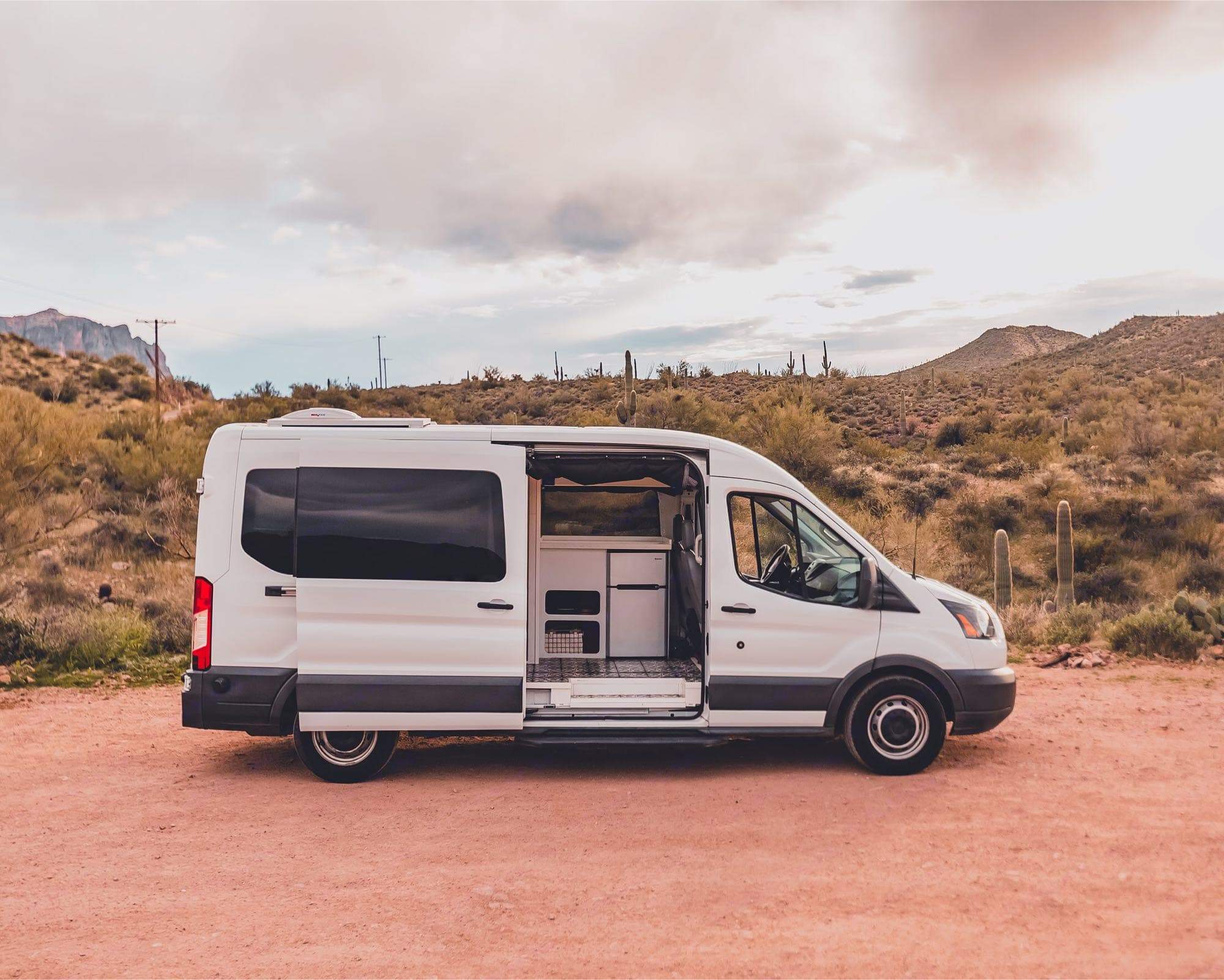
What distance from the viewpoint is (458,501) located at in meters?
6.99

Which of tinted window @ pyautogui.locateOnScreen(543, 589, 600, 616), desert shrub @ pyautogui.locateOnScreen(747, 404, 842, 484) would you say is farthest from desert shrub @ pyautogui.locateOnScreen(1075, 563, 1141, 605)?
tinted window @ pyautogui.locateOnScreen(543, 589, 600, 616)

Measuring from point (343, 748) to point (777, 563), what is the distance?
3.58 m

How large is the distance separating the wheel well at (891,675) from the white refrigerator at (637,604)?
206 centimetres

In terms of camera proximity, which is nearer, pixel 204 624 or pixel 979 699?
pixel 204 624

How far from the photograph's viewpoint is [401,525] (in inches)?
273

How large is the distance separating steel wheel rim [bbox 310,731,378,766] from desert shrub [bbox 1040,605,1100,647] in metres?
9.25

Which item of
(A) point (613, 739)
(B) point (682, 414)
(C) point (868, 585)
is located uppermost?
(B) point (682, 414)

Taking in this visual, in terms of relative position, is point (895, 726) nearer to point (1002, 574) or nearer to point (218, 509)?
point (218, 509)

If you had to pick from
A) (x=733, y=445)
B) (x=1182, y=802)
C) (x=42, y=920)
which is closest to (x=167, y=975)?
(x=42, y=920)

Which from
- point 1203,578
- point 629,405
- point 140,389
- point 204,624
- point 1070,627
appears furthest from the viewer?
point 140,389

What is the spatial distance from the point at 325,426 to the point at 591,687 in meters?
2.66

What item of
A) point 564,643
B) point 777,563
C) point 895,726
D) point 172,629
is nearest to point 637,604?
point 564,643

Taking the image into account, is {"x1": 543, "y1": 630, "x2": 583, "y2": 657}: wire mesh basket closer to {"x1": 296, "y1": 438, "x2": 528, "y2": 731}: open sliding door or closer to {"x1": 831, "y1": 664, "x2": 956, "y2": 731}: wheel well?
{"x1": 296, "y1": 438, "x2": 528, "y2": 731}: open sliding door

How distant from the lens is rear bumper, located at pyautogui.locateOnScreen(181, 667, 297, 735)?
6.80m
